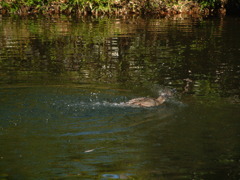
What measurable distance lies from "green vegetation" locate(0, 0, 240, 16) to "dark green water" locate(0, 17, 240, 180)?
41.1ft

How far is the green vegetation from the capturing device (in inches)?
1235

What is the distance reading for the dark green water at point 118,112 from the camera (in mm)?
7574

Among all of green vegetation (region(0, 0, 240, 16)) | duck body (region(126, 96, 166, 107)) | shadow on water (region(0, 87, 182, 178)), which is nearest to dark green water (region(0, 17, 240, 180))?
shadow on water (region(0, 87, 182, 178))

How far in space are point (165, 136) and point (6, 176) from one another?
3.14 meters

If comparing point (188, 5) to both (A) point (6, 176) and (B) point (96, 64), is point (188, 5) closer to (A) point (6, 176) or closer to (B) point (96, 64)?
(B) point (96, 64)

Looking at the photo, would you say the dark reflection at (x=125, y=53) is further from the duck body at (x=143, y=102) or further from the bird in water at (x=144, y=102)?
the duck body at (x=143, y=102)

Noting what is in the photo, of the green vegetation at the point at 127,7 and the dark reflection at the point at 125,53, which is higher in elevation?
the green vegetation at the point at 127,7

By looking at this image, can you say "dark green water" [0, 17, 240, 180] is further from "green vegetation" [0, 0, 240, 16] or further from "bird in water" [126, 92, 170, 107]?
"green vegetation" [0, 0, 240, 16]

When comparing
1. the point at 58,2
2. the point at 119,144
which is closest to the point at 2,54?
the point at 119,144

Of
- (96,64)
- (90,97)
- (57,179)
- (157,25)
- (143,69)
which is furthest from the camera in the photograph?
(157,25)

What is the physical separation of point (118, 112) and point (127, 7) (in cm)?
2295

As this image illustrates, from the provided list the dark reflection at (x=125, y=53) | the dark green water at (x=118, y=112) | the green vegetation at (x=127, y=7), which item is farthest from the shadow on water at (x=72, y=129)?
the green vegetation at (x=127, y=7)

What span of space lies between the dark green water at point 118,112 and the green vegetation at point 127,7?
41.1ft

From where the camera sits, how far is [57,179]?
7.05 metres
